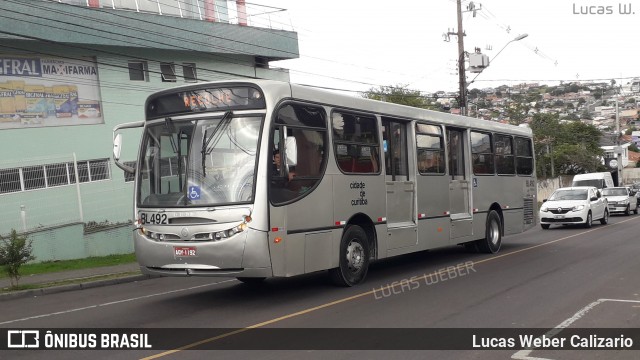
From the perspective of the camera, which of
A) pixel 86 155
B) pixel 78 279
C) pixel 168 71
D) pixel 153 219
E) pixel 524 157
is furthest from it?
pixel 168 71

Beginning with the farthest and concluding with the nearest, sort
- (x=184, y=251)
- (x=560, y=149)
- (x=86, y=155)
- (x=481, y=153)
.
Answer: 1. (x=560, y=149)
2. (x=86, y=155)
3. (x=481, y=153)
4. (x=184, y=251)

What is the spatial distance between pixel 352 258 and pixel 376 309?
84.8 inches

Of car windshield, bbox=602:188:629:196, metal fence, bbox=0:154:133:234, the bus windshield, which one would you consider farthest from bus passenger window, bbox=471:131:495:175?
car windshield, bbox=602:188:629:196

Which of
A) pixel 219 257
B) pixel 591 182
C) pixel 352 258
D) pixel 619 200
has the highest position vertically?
pixel 219 257

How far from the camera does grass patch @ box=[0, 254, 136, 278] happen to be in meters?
17.2

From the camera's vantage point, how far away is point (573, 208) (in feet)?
85.1

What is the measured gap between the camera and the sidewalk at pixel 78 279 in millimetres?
13453

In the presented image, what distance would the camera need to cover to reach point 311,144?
10367 mm

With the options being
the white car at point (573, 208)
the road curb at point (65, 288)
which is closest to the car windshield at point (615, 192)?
the white car at point (573, 208)

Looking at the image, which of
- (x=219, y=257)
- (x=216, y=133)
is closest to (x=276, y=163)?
(x=216, y=133)

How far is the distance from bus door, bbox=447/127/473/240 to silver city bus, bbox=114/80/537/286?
2292 mm

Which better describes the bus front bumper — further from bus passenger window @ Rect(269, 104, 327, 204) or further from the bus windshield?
bus passenger window @ Rect(269, 104, 327, 204)

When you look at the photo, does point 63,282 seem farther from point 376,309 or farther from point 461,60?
point 461,60

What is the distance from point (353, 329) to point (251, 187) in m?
2.60
